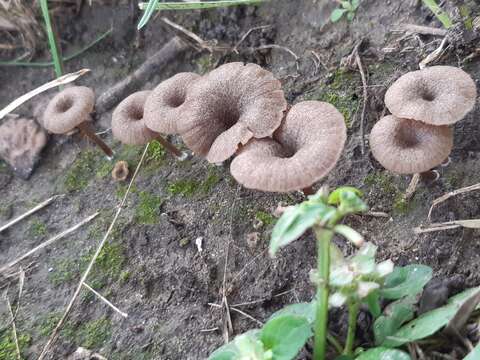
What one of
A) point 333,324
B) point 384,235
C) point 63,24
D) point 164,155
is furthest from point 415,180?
point 63,24

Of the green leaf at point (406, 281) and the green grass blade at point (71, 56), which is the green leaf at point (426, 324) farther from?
the green grass blade at point (71, 56)

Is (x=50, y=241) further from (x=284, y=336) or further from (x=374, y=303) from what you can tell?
(x=374, y=303)

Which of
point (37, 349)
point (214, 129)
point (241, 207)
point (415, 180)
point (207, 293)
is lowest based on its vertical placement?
point (37, 349)

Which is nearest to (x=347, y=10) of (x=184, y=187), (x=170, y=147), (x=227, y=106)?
(x=227, y=106)

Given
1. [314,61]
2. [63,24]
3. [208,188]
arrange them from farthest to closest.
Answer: [63,24]
[314,61]
[208,188]

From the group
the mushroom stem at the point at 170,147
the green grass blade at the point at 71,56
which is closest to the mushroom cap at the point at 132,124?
the mushroom stem at the point at 170,147

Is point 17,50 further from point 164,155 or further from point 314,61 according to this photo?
point 314,61
